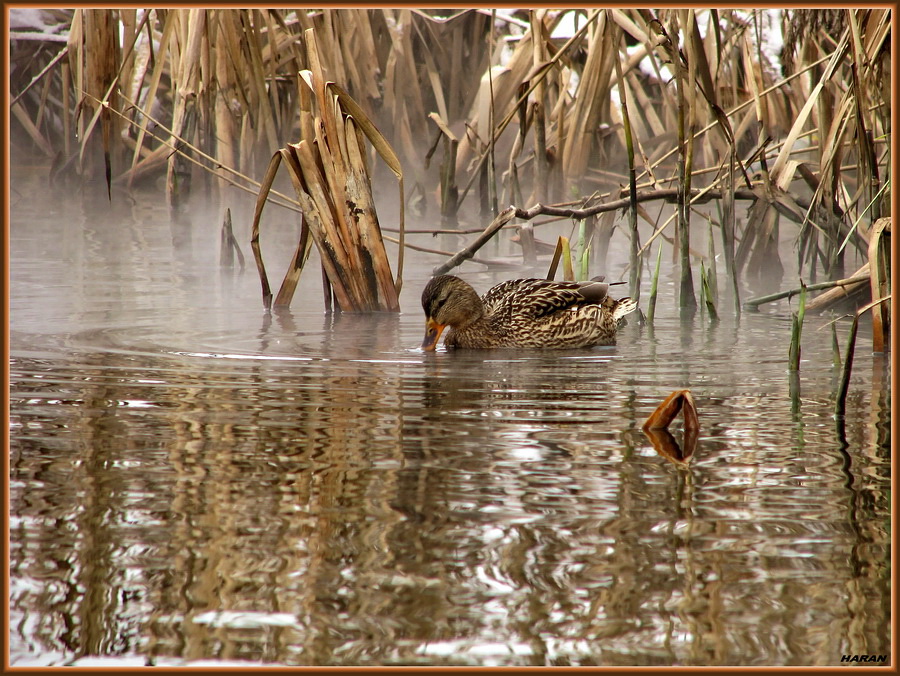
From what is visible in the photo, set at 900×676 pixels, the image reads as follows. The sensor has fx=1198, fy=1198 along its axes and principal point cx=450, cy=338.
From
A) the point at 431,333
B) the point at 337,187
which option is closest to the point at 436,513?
the point at 431,333

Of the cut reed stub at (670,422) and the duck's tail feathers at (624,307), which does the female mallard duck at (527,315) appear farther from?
the cut reed stub at (670,422)

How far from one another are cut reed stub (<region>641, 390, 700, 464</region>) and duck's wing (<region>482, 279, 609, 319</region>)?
7.68 ft

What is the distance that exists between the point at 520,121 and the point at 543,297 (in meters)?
1.20

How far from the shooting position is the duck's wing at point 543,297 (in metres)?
5.95

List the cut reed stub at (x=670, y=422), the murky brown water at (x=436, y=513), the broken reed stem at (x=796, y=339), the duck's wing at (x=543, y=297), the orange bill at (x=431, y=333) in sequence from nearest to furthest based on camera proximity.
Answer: the murky brown water at (x=436, y=513) < the cut reed stub at (x=670, y=422) < the broken reed stem at (x=796, y=339) < the orange bill at (x=431, y=333) < the duck's wing at (x=543, y=297)

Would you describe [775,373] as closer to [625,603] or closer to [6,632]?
[625,603]

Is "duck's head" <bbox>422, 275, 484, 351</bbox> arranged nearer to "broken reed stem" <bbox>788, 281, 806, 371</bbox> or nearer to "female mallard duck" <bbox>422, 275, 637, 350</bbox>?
"female mallard duck" <bbox>422, 275, 637, 350</bbox>

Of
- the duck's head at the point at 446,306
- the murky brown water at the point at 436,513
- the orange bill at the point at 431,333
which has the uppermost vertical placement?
the duck's head at the point at 446,306

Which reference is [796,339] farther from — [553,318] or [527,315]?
[527,315]

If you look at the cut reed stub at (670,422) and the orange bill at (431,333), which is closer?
the cut reed stub at (670,422)

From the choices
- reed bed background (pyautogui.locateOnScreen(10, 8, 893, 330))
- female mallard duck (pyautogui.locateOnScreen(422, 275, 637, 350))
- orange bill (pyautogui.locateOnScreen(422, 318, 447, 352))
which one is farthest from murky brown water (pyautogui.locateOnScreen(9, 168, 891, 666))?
reed bed background (pyautogui.locateOnScreen(10, 8, 893, 330))

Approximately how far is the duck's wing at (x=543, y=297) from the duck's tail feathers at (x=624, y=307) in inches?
4.1

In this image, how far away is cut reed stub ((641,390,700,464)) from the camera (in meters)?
3.40

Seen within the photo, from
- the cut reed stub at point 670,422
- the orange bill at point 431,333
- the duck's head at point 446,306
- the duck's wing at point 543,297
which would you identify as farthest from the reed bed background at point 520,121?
the cut reed stub at point 670,422
